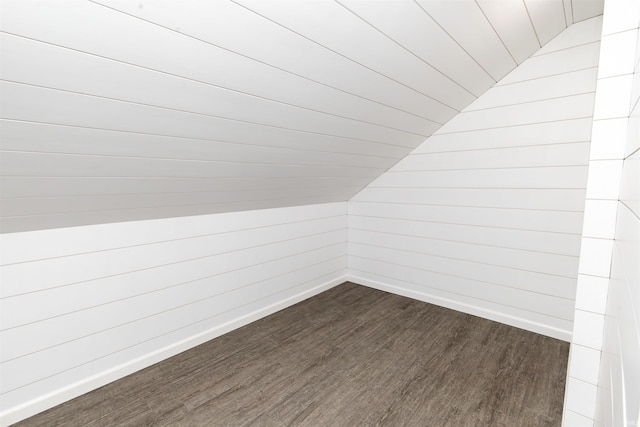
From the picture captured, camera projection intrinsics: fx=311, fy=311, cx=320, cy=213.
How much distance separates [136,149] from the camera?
1309 mm

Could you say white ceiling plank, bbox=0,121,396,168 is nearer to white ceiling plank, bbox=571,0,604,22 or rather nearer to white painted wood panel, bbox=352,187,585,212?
white painted wood panel, bbox=352,187,585,212

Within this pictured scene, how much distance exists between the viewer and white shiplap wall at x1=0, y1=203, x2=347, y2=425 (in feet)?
5.22

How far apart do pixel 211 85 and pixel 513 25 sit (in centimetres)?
162

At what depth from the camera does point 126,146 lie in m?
1.27

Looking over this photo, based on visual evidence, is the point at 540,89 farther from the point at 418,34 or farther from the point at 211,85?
the point at 211,85

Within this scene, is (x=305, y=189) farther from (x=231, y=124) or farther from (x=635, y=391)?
(x=635, y=391)

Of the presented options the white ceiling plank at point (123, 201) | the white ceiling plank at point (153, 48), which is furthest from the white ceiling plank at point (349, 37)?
the white ceiling plank at point (123, 201)

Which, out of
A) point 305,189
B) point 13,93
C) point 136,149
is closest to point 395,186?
point 305,189

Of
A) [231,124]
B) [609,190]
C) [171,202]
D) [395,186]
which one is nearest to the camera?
[609,190]

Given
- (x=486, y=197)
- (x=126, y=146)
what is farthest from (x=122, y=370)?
(x=486, y=197)

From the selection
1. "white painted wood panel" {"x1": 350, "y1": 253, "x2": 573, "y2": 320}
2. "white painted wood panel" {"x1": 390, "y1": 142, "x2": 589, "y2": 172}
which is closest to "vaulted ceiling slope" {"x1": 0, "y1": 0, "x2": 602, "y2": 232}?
"white painted wood panel" {"x1": 390, "y1": 142, "x2": 589, "y2": 172}

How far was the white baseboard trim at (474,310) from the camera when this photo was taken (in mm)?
2312

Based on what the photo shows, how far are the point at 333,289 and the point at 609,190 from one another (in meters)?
2.54

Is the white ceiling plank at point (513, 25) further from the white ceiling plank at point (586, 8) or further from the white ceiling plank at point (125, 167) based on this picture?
the white ceiling plank at point (125, 167)
